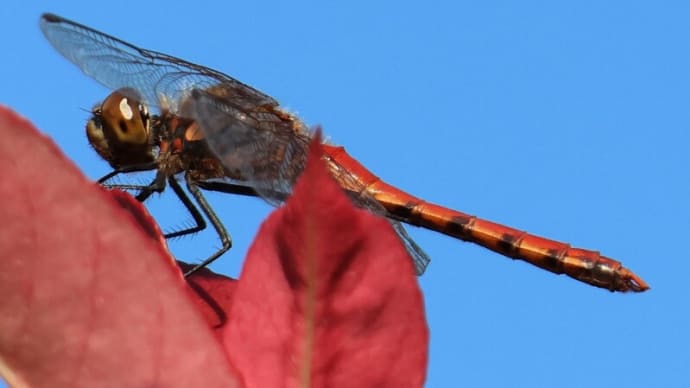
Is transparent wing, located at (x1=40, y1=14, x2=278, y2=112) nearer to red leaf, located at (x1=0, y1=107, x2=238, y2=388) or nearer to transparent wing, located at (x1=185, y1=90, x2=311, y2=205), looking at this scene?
transparent wing, located at (x1=185, y1=90, x2=311, y2=205)

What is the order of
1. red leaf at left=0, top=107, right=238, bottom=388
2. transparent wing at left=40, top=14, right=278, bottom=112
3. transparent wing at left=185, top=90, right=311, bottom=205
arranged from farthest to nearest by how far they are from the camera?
transparent wing at left=40, top=14, right=278, bottom=112
transparent wing at left=185, top=90, right=311, bottom=205
red leaf at left=0, top=107, right=238, bottom=388

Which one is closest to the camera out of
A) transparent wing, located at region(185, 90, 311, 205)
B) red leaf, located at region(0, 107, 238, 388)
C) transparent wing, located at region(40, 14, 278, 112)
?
red leaf, located at region(0, 107, 238, 388)

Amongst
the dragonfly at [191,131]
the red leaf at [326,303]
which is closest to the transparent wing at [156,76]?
the dragonfly at [191,131]

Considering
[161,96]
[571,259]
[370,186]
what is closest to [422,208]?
[370,186]

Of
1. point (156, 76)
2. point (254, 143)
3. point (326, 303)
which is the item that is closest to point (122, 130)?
point (156, 76)

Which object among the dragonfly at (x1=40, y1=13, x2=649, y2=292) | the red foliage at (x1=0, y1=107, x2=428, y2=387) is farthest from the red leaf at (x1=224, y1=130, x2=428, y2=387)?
the dragonfly at (x1=40, y1=13, x2=649, y2=292)

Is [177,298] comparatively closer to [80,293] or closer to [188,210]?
[80,293]

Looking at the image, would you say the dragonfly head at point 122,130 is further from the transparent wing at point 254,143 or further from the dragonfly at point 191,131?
the transparent wing at point 254,143

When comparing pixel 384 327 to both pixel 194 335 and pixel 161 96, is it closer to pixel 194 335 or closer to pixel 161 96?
pixel 194 335
